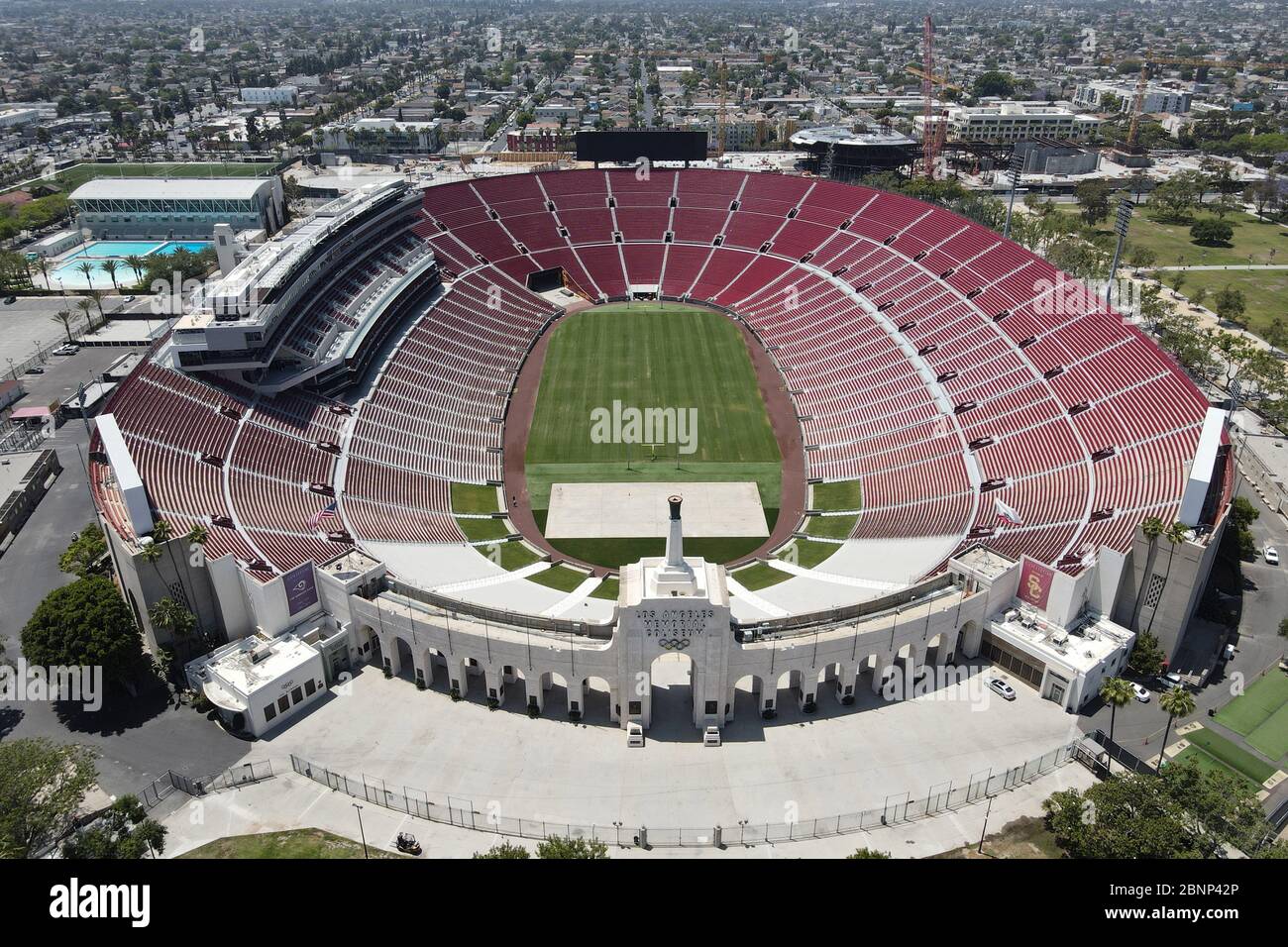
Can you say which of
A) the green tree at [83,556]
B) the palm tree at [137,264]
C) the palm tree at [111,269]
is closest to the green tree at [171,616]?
the green tree at [83,556]

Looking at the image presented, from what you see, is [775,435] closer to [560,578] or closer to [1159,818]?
[560,578]

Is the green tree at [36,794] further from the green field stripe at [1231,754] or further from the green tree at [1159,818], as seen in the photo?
the green field stripe at [1231,754]

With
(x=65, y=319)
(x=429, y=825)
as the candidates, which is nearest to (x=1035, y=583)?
(x=429, y=825)

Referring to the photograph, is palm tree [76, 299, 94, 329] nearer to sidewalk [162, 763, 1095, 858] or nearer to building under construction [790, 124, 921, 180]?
sidewalk [162, 763, 1095, 858]

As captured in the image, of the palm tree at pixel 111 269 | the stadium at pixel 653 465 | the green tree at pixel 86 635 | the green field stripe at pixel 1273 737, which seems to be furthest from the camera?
the palm tree at pixel 111 269

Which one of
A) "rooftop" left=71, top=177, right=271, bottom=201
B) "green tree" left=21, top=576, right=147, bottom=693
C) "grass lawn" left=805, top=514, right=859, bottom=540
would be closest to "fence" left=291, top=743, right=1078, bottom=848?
"green tree" left=21, top=576, right=147, bottom=693
